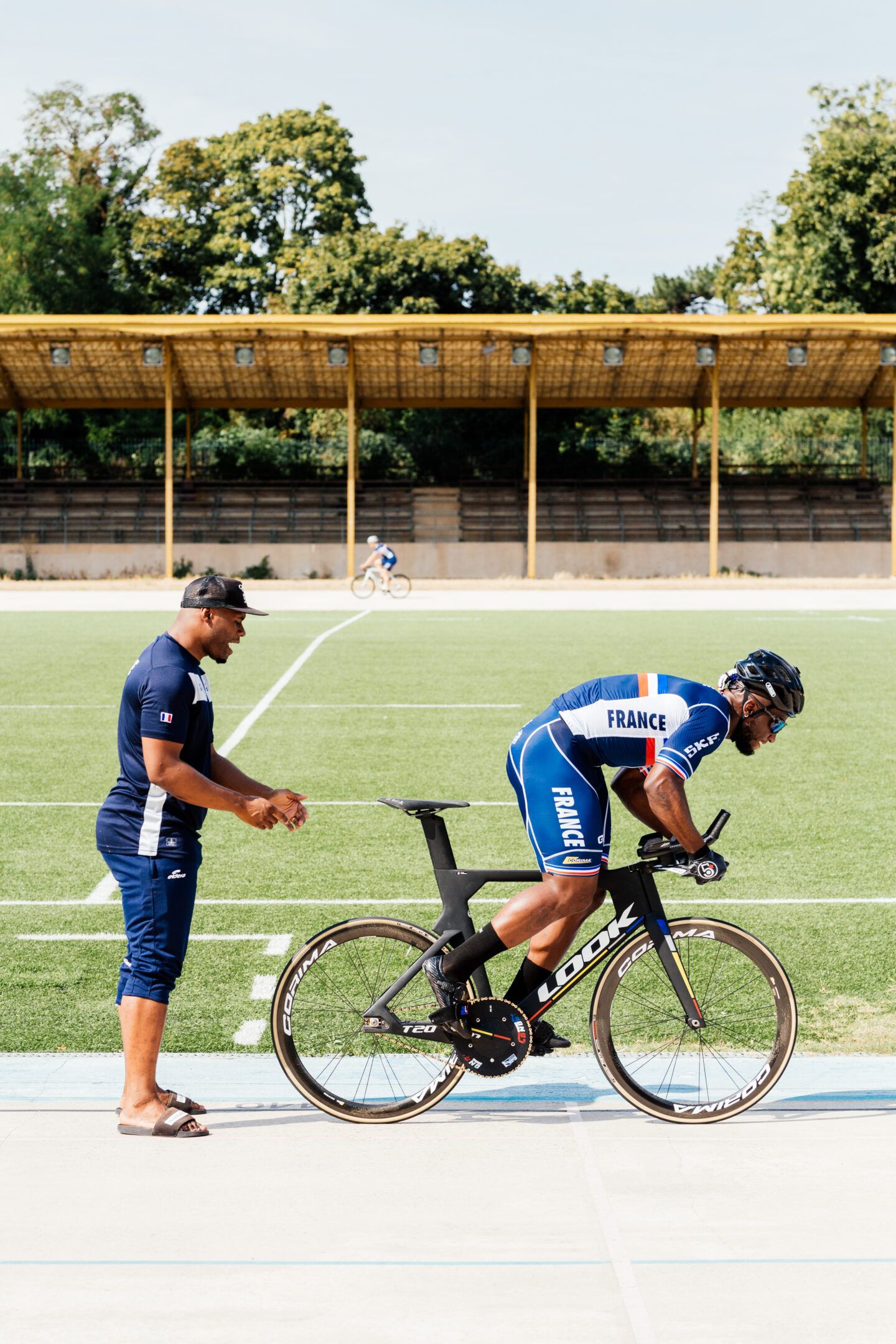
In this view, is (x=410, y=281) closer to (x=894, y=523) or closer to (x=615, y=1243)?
(x=894, y=523)

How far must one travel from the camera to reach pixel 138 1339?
10.5 ft

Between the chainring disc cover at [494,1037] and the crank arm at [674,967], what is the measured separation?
1.57ft

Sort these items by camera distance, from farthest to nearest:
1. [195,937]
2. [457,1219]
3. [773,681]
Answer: [195,937], [773,681], [457,1219]

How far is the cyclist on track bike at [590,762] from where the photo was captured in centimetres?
438

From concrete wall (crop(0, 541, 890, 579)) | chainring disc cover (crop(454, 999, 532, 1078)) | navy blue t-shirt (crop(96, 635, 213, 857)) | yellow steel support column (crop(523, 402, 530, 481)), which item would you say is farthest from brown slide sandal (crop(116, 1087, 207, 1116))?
yellow steel support column (crop(523, 402, 530, 481))

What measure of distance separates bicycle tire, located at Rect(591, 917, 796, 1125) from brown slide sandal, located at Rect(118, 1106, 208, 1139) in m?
1.29

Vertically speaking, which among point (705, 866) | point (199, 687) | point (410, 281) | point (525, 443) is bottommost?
point (705, 866)

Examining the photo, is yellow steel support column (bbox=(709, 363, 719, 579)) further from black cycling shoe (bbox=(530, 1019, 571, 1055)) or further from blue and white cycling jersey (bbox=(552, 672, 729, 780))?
black cycling shoe (bbox=(530, 1019, 571, 1055))

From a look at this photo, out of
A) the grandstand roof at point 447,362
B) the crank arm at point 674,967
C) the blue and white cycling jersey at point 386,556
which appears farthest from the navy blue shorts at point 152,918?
the grandstand roof at point 447,362

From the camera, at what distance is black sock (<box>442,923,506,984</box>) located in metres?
4.40

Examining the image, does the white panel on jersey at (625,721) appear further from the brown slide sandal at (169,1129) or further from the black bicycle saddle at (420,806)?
the brown slide sandal at (169,1129)

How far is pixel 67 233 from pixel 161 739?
2403 inches

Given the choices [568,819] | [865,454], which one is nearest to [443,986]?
[568,819]

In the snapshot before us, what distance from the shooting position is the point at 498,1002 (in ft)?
14.6
